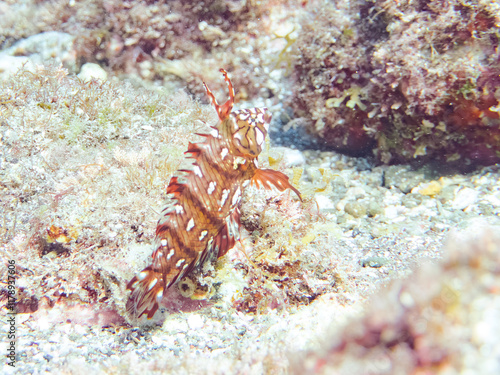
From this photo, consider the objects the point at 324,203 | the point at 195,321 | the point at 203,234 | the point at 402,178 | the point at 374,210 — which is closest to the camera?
the point at 203,234

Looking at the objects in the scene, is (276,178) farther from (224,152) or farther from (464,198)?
(464,198)

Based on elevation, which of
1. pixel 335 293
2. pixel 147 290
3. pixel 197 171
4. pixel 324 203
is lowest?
pixel 324 203

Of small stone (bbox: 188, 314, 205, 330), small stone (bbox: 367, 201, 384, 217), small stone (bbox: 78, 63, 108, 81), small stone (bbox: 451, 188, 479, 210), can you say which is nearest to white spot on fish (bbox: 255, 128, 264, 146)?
small stone (bbox: 188, 314, 205, 330)

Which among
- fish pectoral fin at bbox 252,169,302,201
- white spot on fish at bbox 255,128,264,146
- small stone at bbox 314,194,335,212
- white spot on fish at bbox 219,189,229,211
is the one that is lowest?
small stone at bbox 314,194,335,212

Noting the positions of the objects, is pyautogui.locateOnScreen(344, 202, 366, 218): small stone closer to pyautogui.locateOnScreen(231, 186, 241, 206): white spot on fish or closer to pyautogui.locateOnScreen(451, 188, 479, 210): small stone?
pyautogui.locateOnScreen(451, 188, 479, 210): small stone

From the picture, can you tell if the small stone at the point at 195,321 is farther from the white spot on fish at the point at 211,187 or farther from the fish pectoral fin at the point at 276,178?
the fish pectoral fin at the point at 276,178

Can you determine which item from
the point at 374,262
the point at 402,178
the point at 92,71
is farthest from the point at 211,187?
the point at 92,71

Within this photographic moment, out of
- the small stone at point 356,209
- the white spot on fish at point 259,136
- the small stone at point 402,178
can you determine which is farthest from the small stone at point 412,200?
the white spot on fish at point 259,136
